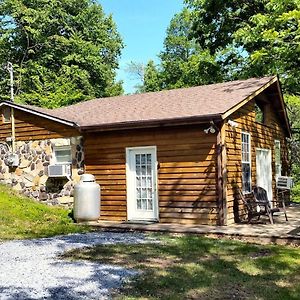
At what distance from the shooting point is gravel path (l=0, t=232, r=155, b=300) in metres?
4.91

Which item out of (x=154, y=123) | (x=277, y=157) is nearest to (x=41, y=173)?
(x=154, y=123)

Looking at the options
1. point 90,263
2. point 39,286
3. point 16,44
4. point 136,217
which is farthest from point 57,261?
point 16,44

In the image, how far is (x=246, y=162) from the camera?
11.4 metres

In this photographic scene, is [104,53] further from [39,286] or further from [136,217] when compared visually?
[39,286]

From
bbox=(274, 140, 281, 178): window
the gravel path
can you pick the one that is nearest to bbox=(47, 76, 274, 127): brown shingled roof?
bbox=(274, 140, 281, 178): window

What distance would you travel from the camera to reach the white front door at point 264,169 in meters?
12.4

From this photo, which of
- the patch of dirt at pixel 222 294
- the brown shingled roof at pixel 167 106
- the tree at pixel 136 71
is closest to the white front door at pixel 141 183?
the brown shingled roof at pixel 167 106

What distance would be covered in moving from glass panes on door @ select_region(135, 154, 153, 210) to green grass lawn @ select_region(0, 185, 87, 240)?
1.64m

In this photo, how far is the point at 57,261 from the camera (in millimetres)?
6582

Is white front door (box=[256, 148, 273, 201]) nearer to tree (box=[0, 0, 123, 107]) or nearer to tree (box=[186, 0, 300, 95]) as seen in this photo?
tree (box=[186, 0, 300, 95])

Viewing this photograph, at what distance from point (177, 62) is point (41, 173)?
2041cm

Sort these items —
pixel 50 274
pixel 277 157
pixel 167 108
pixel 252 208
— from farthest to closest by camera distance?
pixel 277 157, pixel 167 108, pixel 252 208, pixel 50 274

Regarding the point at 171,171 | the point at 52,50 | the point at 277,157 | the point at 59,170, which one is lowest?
the point at 171,171

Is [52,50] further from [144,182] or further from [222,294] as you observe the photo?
[222,294]
